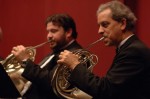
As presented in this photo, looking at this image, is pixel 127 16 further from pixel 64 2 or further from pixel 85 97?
pixel 64 2

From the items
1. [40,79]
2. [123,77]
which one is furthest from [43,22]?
[123,77]

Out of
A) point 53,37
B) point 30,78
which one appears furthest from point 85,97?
point 53,37

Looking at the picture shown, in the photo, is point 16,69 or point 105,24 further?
point 16,69

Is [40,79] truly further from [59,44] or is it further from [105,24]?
[105,24]

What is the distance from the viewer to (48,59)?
8.87ft

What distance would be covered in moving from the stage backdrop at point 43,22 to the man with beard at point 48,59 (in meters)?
0.53

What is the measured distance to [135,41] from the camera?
1.98m

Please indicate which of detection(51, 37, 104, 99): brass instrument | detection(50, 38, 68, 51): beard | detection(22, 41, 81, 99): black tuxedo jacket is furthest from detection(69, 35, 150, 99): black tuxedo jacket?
detection(50, 38, 68, 51): beard

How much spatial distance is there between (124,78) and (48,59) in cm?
93

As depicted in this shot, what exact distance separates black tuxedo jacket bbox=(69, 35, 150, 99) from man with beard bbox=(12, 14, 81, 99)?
0.65 metres

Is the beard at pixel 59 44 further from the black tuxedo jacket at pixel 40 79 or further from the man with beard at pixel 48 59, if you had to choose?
the black tuxedo jacket at pixel 40 79

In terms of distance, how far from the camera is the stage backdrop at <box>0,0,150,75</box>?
3.23 m

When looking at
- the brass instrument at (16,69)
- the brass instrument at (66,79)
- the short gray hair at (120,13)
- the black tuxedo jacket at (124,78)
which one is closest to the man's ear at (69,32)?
the brass instrument at (16,69)

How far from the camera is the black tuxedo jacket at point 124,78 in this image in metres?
1.88
